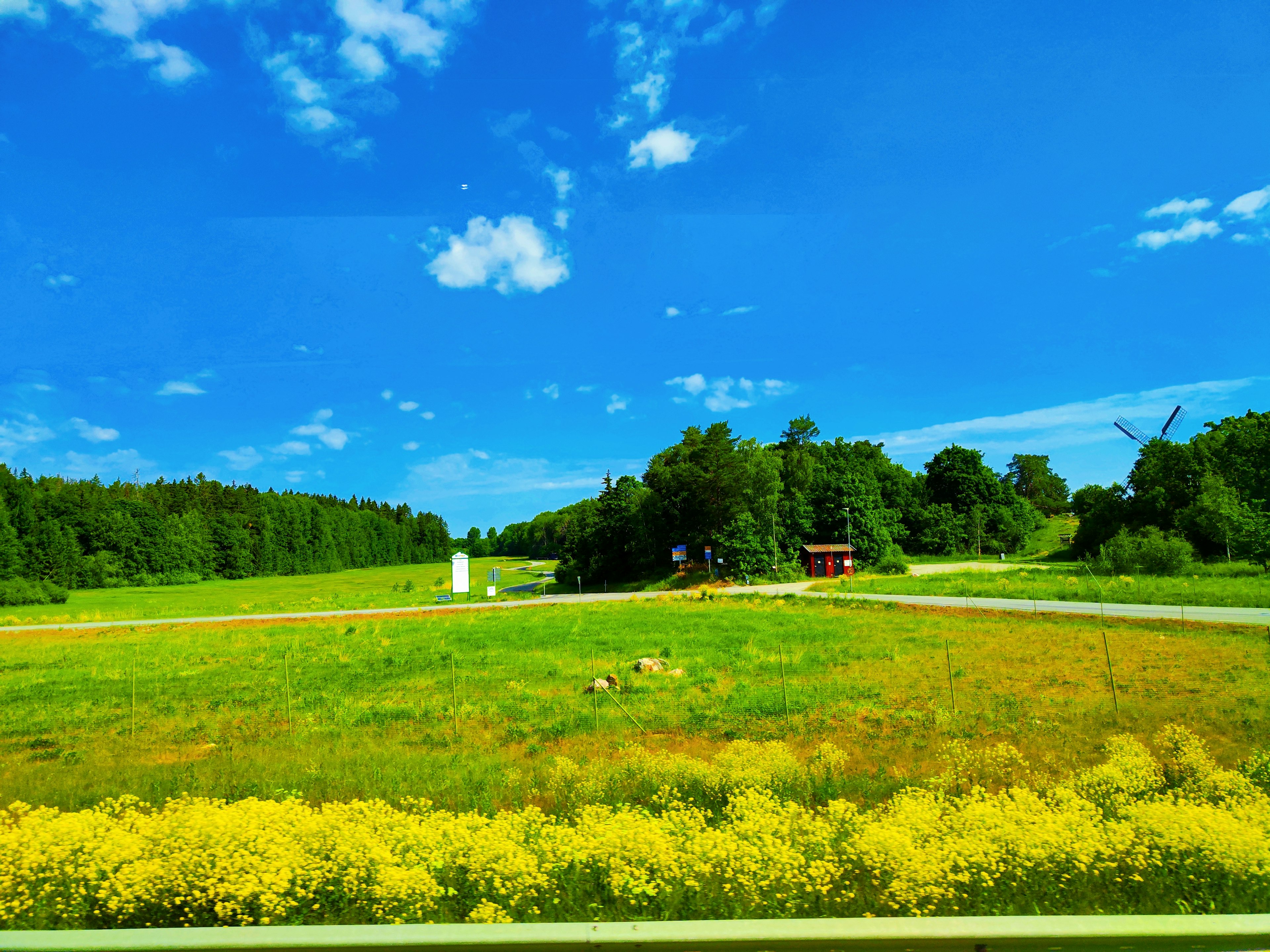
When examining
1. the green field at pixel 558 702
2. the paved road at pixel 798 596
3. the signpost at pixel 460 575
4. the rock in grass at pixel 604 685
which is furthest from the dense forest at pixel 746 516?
the rock in grass at pixel 604 685

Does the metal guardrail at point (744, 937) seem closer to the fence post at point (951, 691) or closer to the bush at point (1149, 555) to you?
the fence post at point (951, 691)

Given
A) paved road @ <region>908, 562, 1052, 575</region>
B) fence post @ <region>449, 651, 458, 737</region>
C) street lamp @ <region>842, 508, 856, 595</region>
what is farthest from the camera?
paved road @ <region>908, 562, 1052, 575</region>

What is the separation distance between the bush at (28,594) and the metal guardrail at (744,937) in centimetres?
7781

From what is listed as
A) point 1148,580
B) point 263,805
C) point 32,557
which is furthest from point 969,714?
point 32,557

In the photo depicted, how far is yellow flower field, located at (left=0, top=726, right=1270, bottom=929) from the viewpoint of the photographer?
431 cm

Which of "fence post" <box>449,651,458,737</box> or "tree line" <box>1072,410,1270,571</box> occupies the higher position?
"tree line" <box>1072,410,1270,571</box>

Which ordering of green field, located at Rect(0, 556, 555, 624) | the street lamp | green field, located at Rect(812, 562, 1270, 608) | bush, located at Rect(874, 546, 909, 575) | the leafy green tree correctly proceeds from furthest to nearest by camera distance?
the leafy green tree, bush, located at Rect(874, 546, 909, 575), the street lamp, green field, located at Rect(0, 556, 555, 624), green field, located at Rect(812, 562, 1270, 608)

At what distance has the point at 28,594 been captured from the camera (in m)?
60.0

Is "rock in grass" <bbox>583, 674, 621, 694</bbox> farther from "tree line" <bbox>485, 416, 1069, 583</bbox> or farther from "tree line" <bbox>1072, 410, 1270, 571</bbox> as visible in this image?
"tree line" <bbox>1072, 410, 1270, 571</bbox>

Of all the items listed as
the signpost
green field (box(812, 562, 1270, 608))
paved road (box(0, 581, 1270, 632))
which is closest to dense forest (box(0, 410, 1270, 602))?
green field (box(812, 562, 1270, 608))

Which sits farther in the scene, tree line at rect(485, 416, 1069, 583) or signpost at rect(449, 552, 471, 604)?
tree line at rect(485, 416, 1069, 583)

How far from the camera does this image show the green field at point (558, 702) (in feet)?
32.6

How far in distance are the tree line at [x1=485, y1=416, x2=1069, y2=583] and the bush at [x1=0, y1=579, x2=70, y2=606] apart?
48.3 metres

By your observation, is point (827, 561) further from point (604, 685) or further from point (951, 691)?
point (951, 691)
